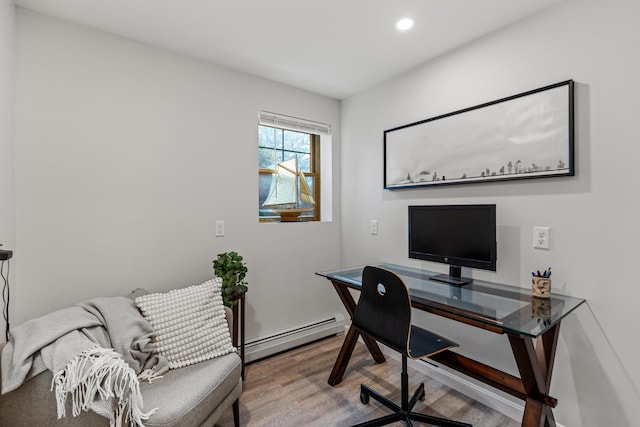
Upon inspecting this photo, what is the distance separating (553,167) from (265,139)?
6.90 ft

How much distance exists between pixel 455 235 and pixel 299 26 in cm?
161

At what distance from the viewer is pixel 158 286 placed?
214 cm

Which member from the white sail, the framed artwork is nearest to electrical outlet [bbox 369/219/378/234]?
the framed artwork

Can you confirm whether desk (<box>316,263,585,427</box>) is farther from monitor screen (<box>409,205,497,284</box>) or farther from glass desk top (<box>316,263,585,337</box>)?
monitor screen (<box>409,205,497,284</box>)

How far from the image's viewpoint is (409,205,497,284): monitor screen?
1.84m

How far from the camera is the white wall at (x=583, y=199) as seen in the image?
1.49 meters

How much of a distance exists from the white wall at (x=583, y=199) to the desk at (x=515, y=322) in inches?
6.5

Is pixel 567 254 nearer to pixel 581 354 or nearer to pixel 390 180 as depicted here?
pixel 581 354

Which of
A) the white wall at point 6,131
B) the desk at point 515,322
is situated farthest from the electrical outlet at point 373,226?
the white wall at point 6,131

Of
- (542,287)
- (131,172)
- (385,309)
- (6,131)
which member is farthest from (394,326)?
(6,131)

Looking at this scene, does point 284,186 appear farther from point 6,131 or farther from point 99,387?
point 99,387

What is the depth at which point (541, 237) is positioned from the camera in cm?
177

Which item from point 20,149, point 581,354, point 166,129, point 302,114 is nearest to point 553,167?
point 581,354

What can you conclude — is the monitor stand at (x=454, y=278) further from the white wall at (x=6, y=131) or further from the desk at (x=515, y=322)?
the white wall at (x=6, y=131)
